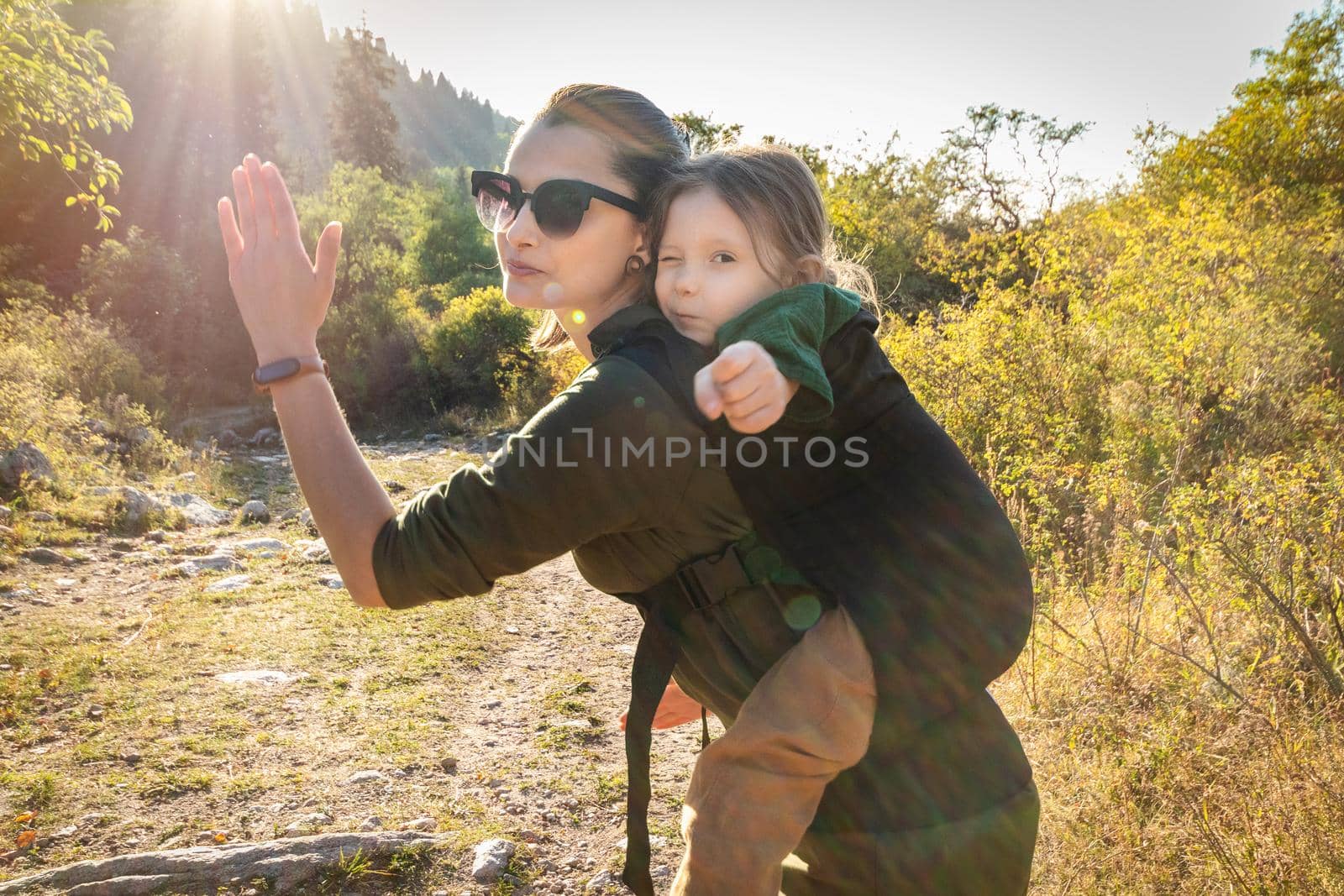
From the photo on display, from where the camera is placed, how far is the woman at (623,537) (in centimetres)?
111

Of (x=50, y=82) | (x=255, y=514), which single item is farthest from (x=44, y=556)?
(x=50, y=82)

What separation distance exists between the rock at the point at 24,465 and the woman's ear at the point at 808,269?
895 centimetres

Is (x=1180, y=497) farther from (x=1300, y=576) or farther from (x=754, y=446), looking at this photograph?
(x=754, y=446)

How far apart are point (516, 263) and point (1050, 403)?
7442 millimetres

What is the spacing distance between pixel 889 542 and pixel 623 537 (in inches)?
17.4

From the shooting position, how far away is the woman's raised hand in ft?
4.31

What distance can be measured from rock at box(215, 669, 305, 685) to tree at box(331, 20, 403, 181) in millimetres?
45207

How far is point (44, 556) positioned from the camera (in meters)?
6.32

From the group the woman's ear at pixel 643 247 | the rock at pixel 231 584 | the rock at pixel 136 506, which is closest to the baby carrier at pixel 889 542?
the woman's ear at pixel 643 247

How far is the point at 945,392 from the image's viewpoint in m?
7.50

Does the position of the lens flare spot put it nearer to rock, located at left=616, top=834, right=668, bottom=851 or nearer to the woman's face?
the woman's face

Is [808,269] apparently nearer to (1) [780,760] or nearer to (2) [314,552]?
(1) [780,760]

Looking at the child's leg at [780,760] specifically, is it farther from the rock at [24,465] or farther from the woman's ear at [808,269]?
the rock at [24,465]

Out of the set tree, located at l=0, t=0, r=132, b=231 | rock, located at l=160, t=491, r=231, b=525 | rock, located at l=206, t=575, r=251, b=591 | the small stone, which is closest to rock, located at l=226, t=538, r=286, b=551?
rock, located at l=206, t=575, r=251, b=591
